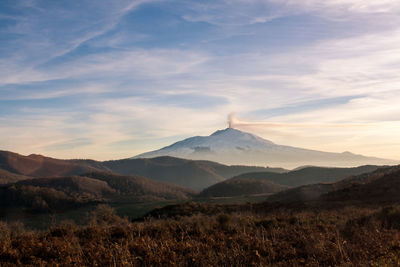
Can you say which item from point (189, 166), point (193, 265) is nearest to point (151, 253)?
point (193, 265)

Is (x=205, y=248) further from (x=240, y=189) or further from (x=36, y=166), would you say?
(x=36, y=166)

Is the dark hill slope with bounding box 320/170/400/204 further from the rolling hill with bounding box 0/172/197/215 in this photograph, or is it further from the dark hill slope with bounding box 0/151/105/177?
the dark hill slope with bounding box 0/151/105/177

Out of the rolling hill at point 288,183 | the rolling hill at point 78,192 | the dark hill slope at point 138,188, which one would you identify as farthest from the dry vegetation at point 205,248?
the dark hill slope at point 138,188

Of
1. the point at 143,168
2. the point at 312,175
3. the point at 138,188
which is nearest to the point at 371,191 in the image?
the point at 138,188

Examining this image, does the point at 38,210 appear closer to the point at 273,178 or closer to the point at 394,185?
the point at 394,185

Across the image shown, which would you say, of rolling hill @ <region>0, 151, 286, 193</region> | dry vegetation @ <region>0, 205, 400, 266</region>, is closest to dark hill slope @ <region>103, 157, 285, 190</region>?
rolling hill @ <region>0, 151, 286, 193</region>

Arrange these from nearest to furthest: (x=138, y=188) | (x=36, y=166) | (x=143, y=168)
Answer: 1. (x=138, y=188)
2. (x=36, y=166)
3. (x=143, y=168)

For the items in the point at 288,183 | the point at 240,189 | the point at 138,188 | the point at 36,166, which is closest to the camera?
the point at 240,189

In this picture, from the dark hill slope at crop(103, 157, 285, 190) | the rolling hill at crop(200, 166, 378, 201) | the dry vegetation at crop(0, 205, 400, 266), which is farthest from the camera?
the dark hill slope at crop(103, 157, 285, 190)

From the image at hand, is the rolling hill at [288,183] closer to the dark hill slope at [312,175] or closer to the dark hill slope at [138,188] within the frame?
the dark hill slope at [312,175]

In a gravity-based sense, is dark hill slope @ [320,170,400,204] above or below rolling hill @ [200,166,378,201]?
above

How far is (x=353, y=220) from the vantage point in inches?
466

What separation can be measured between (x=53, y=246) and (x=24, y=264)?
3.78ft

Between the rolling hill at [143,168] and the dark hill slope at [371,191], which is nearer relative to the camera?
the dark hill slope at [371,191]
